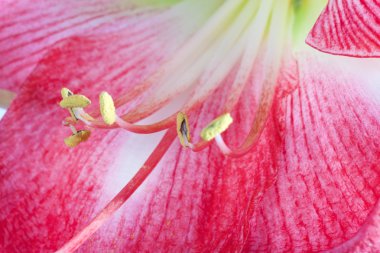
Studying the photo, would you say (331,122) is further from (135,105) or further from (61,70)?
(61,70)

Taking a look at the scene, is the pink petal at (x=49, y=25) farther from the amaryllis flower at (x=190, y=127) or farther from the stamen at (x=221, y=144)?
the stamen at (x=221, y=144)

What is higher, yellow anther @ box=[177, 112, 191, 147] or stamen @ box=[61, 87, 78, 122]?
stamen @ box=[61, 87, 78, 122]

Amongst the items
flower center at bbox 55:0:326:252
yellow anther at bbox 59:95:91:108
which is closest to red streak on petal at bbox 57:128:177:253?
flower center at bbox 55:0:326:252

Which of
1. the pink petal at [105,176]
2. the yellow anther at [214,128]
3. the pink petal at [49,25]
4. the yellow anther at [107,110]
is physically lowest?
the pink petal at [105,176]

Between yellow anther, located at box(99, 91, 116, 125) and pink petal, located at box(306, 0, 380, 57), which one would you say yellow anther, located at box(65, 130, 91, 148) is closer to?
yellow anther, located at box(99, 91, 116, 125)

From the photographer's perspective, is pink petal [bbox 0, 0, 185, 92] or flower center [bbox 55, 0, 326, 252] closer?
flower center [bbox 55, 0, 326, 252]

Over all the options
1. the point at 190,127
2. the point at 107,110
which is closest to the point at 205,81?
the point at 190,127

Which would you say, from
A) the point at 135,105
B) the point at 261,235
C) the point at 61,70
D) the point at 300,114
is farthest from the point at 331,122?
the point at 61,70

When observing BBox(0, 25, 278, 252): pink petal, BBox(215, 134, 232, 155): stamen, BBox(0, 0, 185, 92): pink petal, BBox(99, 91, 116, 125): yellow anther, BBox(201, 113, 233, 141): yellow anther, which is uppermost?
BBox(0, 0, 185, 92): pink petal

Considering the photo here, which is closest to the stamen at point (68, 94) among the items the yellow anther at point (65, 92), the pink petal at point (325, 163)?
the yellow anther at point (65, 92)
